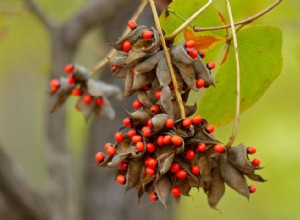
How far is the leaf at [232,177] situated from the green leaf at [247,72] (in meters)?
0.19

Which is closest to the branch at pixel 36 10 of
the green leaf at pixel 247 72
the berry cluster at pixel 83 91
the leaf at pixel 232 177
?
the berry cluster at pixel 83 91

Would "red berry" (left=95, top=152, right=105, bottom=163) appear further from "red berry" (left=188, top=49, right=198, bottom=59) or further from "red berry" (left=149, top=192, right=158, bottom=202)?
"red berry" (left=188, top=49, right=198, bottom=59)

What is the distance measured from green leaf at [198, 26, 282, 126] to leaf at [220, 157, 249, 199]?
190mm

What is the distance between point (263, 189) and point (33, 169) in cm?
581

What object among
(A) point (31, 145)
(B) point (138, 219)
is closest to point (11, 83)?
(A) point (31, 145)

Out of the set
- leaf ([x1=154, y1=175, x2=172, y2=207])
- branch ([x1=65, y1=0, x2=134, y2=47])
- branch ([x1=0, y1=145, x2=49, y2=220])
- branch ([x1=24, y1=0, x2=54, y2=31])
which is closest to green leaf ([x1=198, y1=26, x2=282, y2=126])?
leaf ([x1=154, y1=175, x2=172, y2=207])

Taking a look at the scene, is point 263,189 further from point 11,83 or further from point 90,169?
point 11,83

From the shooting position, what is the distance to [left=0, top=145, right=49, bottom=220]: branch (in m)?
3.06

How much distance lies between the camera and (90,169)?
3945mm

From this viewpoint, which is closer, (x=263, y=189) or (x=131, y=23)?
(x=131, y=23)

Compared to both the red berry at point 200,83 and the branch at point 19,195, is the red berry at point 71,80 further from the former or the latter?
the branch at point 19,195

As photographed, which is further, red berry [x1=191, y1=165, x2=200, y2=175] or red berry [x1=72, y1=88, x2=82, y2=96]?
red berry [x1=72, y1=88, x2=82, y2=96]

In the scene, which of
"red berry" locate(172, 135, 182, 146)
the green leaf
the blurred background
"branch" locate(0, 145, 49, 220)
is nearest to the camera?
"red berry" locate(172, 135, 182, 146)

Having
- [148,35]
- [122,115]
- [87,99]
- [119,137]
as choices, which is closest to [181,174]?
[119,137]
